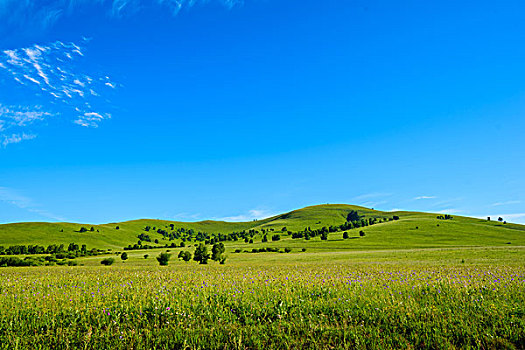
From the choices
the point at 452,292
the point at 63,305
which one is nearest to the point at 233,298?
the point at 63,305

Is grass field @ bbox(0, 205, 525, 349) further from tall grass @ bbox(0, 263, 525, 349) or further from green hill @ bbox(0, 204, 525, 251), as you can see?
green hill @ bbox(0, 204, 525, 251)

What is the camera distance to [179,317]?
20.5ft

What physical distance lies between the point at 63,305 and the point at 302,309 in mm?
5887

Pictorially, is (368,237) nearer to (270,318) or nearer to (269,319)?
(270,318)

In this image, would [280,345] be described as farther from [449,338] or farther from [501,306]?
[501,306]

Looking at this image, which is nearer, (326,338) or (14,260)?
(326,338)

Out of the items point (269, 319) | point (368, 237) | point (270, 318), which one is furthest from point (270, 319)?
point (368, 237)

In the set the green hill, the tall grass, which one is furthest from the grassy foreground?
the green hill

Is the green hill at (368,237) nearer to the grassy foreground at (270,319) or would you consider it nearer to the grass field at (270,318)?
the grass field at (270,318)

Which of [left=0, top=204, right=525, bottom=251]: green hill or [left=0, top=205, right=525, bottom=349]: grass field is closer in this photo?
[left=0, top=205, right=525, bottom=349]: grass field

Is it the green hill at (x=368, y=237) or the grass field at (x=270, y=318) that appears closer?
the grass field at (x=270, y=318)

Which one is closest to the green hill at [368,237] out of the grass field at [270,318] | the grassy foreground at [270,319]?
the grass field at [270,318]

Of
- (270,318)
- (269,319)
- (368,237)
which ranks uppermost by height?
(269,319)

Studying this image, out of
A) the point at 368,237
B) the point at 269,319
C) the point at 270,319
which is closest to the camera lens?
the point at 269,319
